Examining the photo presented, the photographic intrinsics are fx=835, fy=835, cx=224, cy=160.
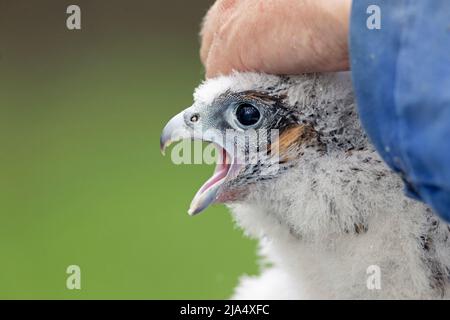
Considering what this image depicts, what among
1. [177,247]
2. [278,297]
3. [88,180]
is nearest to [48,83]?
[88,180]

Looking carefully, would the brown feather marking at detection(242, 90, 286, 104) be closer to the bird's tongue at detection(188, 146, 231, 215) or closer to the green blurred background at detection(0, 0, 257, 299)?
the bird's tongue at detection(188, 146, 231, 215)

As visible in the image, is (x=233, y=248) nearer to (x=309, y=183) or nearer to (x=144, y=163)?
(x=144, y=163)

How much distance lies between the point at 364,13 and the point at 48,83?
4612mm

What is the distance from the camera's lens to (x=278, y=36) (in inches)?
39.9

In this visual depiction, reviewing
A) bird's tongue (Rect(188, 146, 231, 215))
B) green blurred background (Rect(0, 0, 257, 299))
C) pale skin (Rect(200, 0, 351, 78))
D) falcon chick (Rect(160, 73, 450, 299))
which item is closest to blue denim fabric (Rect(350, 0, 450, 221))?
pale skin (Rect(200, 0, 351, 78))

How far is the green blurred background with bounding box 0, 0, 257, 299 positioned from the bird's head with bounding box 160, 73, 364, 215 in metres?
1.99

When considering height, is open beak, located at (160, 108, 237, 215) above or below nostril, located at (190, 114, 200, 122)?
below

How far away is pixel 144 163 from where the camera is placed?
4598 millimetres

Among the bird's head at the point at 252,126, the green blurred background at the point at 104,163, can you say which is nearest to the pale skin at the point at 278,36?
the bird's head at the point at 252,126

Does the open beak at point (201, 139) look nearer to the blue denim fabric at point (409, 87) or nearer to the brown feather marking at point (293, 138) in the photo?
the brown feather marking at point (293, 138)

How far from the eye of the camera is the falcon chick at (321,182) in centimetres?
111

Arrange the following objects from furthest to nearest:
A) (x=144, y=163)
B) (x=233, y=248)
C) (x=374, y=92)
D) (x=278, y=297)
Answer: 1. (x=144, y=163)
2. (x=233, y=248)
3. (x=278, y=297)
4. (x=374, y=92)

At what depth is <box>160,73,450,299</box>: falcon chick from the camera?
1110mm

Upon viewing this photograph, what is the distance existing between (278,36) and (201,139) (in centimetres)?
21
